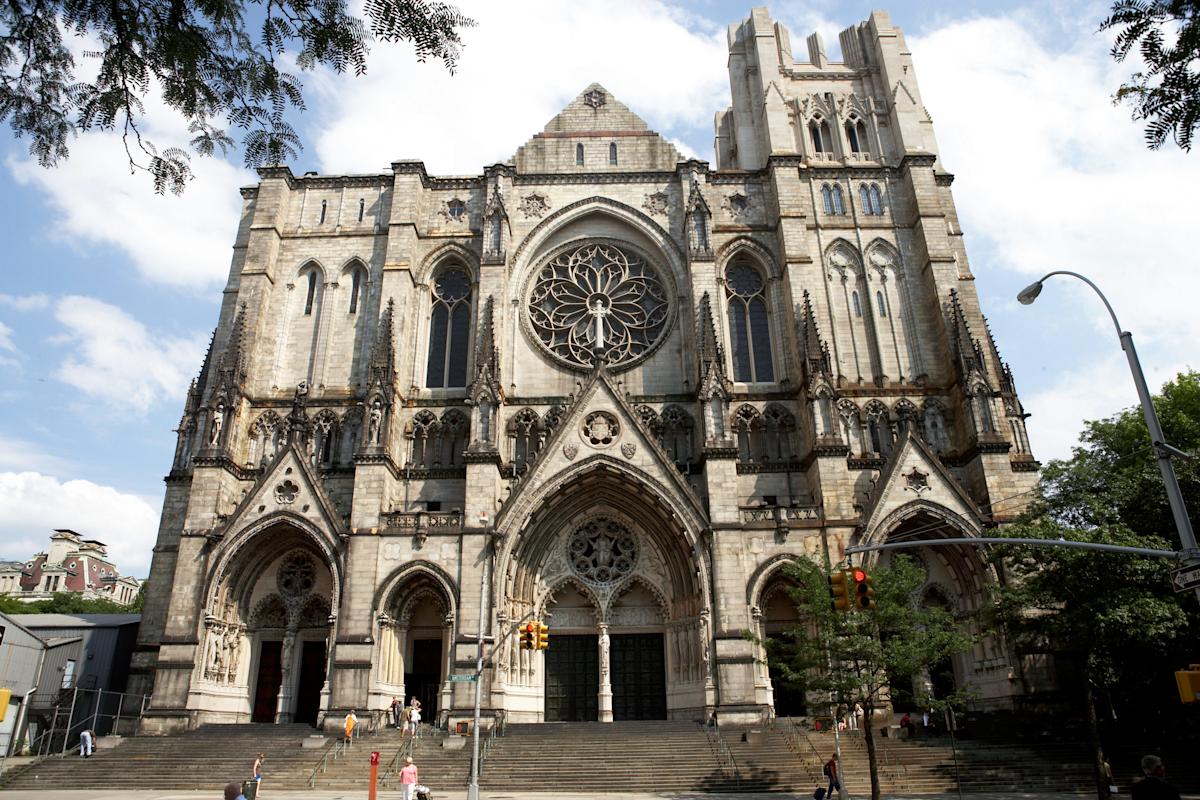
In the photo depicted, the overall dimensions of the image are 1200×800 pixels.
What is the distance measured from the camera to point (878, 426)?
28.3 m

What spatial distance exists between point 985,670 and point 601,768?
42.4 ft

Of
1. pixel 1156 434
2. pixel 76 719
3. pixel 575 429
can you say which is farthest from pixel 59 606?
pixel 1156 434

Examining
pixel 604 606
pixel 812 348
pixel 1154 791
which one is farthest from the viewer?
pixel 812 348

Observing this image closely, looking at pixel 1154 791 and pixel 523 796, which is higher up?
pixel 1154 791

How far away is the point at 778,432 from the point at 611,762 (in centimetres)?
1313

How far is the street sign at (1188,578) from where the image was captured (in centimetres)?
994

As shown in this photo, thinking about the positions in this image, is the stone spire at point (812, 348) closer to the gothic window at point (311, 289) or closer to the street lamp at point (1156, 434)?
the street lamp at point (1156, 434)

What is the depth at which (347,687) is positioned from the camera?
23234 mm

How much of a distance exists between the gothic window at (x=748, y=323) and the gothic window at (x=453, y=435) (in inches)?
409

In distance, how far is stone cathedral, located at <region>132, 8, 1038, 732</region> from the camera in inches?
969

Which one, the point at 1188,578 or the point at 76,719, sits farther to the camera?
the point at 76,719

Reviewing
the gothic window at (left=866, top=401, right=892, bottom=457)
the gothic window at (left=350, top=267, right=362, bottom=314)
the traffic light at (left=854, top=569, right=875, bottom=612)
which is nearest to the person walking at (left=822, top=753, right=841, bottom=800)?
the traffic light at (left=854, top=569, right=875, bottom=612)

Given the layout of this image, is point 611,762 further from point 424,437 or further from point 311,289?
point 311,289

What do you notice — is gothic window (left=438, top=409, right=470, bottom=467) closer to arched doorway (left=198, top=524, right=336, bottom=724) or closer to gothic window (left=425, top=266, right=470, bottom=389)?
gothic window (left=425, top=266, right=470, bottom=389)
